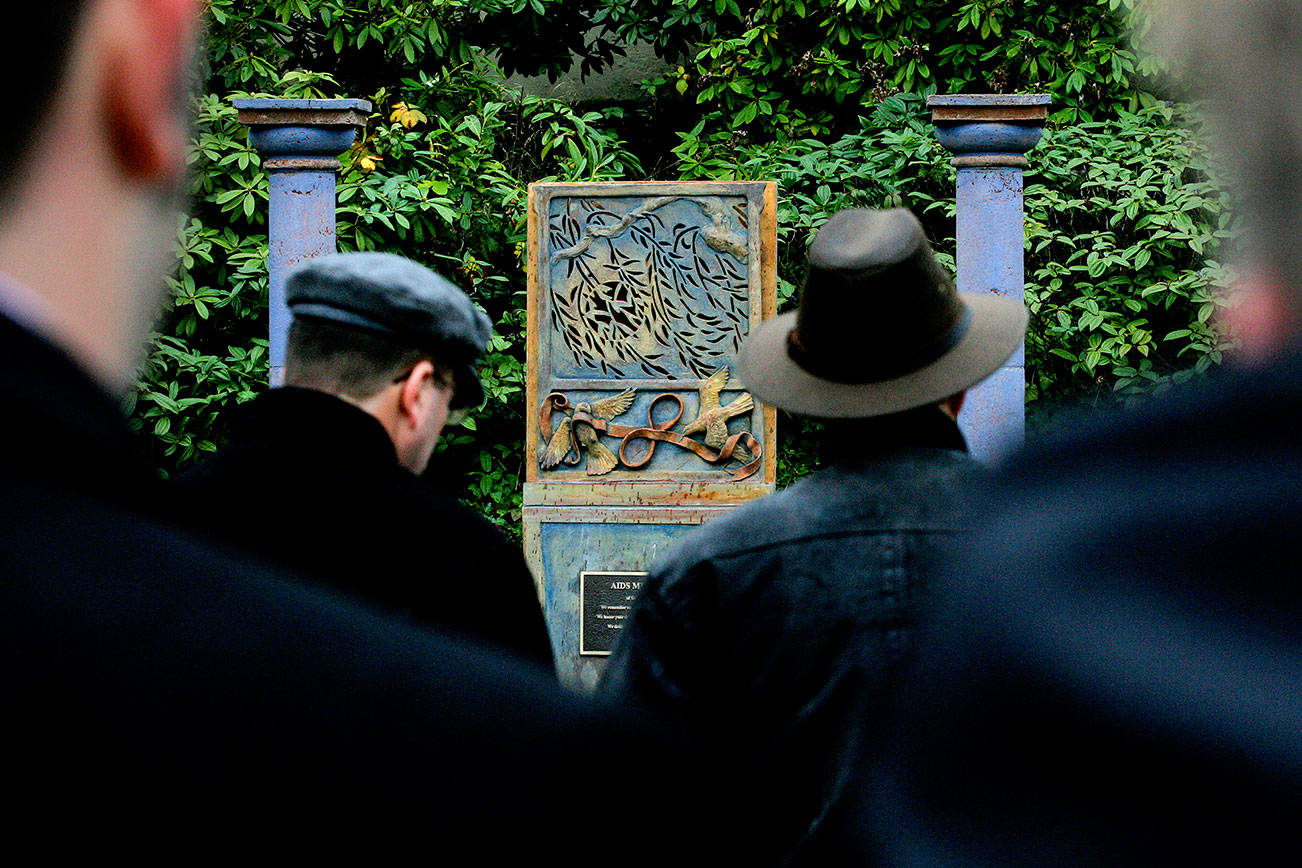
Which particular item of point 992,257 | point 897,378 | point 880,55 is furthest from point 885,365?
point 880,55

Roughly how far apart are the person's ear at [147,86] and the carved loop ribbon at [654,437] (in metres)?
4.10

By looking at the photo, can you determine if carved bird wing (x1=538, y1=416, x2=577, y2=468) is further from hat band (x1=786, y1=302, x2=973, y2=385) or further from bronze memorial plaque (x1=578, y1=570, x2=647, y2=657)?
hat band (x1=786, y1=302, x2=973, y2=385)

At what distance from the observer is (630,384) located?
4.75 metres

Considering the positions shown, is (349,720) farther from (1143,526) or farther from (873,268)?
(873,268)

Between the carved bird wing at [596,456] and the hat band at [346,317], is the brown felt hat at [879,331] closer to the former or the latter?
the hat band at [346,317]

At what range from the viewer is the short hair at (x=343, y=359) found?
1896 mm

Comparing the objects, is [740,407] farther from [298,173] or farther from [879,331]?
[879,331]

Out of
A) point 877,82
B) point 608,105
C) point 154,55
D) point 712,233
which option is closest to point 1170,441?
point 154,55

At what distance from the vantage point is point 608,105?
26.5 ft

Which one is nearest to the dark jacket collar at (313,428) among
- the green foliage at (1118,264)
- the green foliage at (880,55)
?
the green foliage at (1118,264)

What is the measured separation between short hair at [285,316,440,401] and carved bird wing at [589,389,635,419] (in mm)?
2755

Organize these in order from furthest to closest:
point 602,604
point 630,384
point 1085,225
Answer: point 1085,225 < point 630,384 < point 602,604

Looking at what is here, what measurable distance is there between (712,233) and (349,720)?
4.37 metres

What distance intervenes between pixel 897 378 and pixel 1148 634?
149 centimetres
